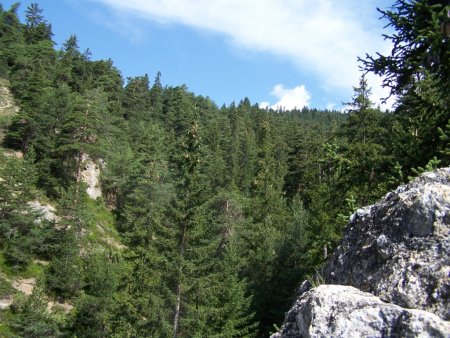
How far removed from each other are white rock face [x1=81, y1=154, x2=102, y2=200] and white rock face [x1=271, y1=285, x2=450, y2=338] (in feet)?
161

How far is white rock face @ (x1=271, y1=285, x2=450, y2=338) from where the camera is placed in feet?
12.6

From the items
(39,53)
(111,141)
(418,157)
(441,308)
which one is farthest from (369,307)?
(39,53)

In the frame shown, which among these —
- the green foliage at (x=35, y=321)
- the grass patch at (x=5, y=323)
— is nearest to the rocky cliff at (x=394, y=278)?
the green foliage at (x=35, y=321)

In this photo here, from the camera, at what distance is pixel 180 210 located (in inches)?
942

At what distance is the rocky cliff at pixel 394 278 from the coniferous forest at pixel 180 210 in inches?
38.8

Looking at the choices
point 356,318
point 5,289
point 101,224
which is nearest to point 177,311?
point 5,289

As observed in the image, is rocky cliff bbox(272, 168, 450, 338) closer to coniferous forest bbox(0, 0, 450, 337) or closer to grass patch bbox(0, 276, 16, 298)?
coniferous forest bbox(0, 0, 450, 337)

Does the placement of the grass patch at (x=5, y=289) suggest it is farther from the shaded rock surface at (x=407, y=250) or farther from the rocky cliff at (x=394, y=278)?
the shaded rock surface at (x=407, y=250)

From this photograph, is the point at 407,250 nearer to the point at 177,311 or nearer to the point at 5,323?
the point at 177,311

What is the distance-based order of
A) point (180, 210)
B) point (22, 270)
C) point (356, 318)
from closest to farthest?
point (356, 318), point (180, 210), point (22, 270)

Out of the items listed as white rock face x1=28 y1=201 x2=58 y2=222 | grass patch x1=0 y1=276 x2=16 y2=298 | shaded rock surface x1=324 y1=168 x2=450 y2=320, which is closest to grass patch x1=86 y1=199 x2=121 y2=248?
white rock face x1=28 y1=201 x2=58 y2=222

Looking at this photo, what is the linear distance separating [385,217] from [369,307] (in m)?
1.47

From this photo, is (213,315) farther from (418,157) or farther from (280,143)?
(280,143)

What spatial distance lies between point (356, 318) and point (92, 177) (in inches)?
2057
